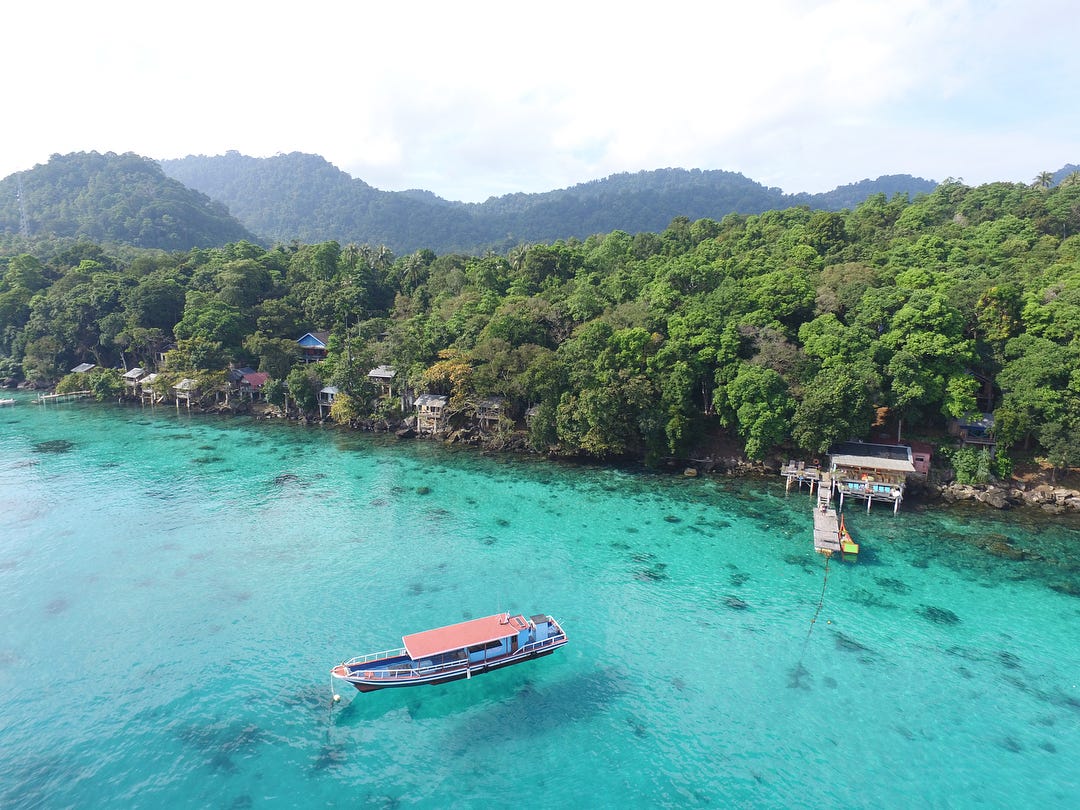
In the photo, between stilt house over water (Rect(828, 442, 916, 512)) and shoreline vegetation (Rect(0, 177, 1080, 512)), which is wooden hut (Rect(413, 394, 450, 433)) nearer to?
shoreline vegetation (Rect(0, 177, 1080, 512))

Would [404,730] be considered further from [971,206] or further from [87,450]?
[971,206]

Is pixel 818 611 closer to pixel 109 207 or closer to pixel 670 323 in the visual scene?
pixel 670 323

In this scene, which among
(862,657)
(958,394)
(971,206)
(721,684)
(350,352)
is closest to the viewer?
(721,684)

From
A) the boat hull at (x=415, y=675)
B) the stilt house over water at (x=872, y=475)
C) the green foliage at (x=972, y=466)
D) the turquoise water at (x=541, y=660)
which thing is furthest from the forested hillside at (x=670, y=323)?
the boat hull at (x=415, y=675)

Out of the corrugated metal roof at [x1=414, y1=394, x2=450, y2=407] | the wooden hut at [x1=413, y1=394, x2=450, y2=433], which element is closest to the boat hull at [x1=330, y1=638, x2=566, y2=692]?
the wooden hut at [x1=413, y1=394, x2=450, y2=433]

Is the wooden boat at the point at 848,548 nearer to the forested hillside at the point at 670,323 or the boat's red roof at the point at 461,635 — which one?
the forested hillside at the point at 670,323

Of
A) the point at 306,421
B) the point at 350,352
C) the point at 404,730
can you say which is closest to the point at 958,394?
the point at 404,730
